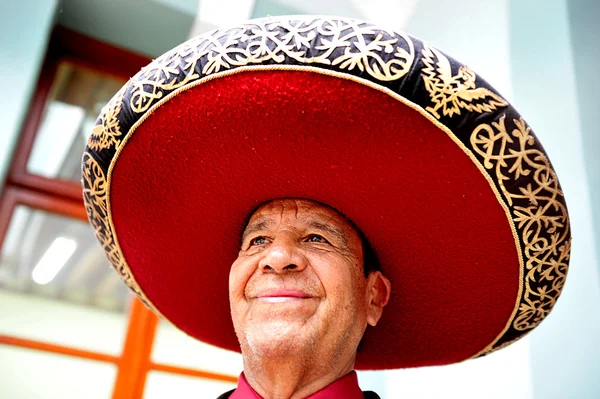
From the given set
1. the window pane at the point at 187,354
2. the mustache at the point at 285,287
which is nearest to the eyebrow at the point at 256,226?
the mustache at the point at 285,287

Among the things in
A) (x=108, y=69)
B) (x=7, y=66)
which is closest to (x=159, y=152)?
(x=7, y=66)

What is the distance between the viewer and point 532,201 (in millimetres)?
780

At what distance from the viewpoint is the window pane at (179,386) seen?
1.99 meters

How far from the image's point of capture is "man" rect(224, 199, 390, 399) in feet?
3.03

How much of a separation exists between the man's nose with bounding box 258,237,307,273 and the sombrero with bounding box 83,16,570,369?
109mm

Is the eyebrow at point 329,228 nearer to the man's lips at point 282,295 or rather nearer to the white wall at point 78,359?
the man's lips at point 282,295

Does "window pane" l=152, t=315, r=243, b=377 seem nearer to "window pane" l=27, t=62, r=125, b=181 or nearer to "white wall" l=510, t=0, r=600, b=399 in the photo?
"window pane" l=27, t=62, r=125, b=181

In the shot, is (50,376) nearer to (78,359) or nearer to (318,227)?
(78,359)

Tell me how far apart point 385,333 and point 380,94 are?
0.68 m

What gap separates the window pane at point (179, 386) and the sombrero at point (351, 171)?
93 cm

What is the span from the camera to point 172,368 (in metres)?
2.05

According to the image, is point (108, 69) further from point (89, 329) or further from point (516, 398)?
point (516, 398)

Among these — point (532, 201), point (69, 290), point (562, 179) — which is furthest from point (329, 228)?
point (69, 290)

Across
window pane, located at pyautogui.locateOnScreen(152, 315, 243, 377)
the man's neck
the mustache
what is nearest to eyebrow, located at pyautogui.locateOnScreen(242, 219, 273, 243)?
the mustache
